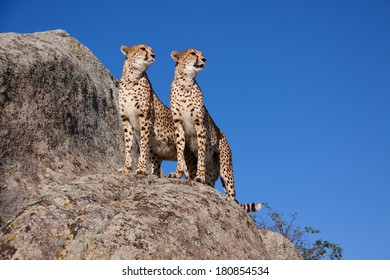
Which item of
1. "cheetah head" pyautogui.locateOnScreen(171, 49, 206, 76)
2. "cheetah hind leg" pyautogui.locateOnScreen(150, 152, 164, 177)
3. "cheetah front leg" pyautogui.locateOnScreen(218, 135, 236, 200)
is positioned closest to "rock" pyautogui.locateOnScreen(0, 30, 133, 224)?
"cheetah hind leg" pyautogui.locateOnScreen(150, 152, 164, 177)

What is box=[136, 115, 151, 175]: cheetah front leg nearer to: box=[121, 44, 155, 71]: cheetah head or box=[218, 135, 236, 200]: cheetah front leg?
box=[121, 44, 155, 71]: cheetah head

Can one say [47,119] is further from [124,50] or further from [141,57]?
[141,57]

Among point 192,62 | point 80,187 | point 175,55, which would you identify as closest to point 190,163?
point 192,62

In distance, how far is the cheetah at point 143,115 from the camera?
9625 millimetres

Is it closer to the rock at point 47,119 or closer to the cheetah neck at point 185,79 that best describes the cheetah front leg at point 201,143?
the cheetah neck at point 185,79

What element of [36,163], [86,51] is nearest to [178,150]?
[36,163]

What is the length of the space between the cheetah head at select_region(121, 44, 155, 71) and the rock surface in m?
1.83

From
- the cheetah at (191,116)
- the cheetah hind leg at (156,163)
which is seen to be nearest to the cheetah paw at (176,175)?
the cheetah at (191,116)

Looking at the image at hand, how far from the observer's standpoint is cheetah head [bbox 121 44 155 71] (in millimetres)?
9758

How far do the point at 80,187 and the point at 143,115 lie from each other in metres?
2.27

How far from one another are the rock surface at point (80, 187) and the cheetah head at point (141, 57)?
1.83 meters

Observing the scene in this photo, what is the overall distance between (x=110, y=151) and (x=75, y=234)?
522 cm

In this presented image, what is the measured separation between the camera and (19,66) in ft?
34.1
